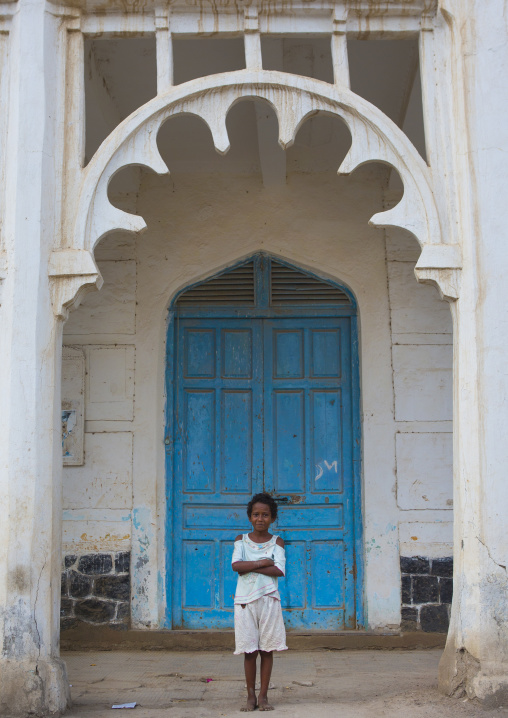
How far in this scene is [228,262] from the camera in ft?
20.1

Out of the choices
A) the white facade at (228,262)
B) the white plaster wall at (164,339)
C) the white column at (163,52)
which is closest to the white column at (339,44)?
the white facade at (228,262)

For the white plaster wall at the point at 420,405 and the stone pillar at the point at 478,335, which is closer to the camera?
the stone pillar at the point at 478,335

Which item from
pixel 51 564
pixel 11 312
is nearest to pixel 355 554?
pixel 51 564

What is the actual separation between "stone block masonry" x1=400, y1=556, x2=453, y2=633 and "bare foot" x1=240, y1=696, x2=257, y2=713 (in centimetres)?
195

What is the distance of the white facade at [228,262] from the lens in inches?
157

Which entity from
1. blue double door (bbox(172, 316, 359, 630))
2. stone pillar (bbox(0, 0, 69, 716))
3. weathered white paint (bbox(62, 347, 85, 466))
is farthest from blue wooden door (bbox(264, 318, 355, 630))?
stone pillar (bbox(0, 0, 69, 716))

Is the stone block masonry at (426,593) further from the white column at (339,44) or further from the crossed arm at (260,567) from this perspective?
the white column at (339,44)

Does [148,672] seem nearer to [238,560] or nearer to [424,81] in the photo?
[238,560]

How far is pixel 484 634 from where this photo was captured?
12.6 ft

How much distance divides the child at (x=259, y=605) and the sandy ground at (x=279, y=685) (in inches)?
8.3

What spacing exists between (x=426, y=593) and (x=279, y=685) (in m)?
1.56

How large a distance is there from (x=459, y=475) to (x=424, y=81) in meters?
2.28

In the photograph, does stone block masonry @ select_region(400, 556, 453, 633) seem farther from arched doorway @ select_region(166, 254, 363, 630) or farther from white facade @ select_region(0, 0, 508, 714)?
arched doorway @ select_region(166, 254, 363, 630)

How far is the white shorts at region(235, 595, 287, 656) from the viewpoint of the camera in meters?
3.97
